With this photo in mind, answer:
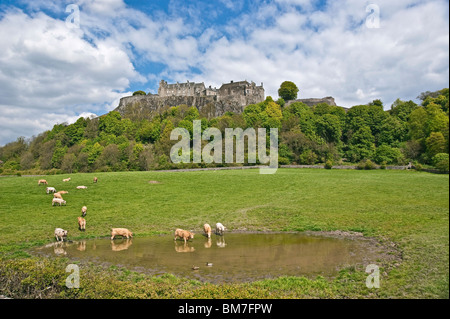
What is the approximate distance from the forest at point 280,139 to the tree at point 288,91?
71.2ft

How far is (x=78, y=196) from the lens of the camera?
90.6 feet

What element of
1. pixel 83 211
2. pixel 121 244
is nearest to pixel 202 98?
pixel 83 211

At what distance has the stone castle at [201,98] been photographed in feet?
362

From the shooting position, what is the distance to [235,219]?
68.9ft

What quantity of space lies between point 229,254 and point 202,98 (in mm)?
109152

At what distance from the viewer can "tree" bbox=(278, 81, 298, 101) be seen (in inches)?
4528

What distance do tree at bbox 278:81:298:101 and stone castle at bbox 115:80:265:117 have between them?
9933mm

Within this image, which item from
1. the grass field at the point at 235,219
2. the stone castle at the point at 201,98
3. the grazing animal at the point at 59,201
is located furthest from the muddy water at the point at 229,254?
the stone castle at the point at 201,98

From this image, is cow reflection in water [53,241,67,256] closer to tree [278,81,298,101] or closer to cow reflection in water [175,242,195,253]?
cow reflection in water [175,242,195,253]

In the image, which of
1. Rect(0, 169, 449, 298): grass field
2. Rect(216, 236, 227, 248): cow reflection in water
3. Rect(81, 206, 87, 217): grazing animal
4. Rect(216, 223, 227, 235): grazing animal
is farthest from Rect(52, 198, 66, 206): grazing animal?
Rect(216, 236, 227, 248): cow reflection in water

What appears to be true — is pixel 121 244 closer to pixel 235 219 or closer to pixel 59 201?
pixel 235 219

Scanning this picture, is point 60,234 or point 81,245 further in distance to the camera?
point 60,234

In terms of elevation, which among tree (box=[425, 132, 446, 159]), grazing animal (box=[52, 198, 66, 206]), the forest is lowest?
grazing animal (box=[52, 198, 66, 206])

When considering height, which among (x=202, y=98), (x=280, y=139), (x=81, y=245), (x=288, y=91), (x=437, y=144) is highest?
(x=288, y=91)
